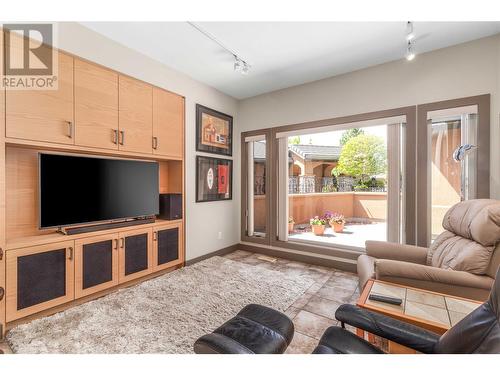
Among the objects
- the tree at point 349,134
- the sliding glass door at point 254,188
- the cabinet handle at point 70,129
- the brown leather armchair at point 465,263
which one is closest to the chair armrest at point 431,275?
the brown leather armchair at point 465,263

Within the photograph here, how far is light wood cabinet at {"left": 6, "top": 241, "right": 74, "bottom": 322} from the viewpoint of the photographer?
6.38ft

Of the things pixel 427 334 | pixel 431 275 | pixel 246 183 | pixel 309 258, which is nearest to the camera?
pixel 427 334

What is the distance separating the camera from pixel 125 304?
2.35 metres

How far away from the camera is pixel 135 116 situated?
286 centimetres

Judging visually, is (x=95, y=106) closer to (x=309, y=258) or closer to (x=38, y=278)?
(x=38, y=278)

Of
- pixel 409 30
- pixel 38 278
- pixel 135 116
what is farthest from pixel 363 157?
pixel 38 278

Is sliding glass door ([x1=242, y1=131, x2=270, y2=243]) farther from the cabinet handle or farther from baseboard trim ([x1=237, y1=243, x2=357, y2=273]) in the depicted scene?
the cabinet handle

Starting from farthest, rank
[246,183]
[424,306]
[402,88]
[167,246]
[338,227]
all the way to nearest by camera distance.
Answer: [246,183]
[338,227]
[167,246]
[402,88]
[424,306]

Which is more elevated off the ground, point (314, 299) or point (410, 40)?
point (410, 40)

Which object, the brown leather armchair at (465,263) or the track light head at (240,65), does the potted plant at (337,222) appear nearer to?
the brown leather armchair at (465,263)

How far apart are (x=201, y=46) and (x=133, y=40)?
753 millimetres

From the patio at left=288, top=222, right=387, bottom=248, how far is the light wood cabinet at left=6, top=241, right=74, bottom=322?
3040mm

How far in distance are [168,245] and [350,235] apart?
2771 millimetres
